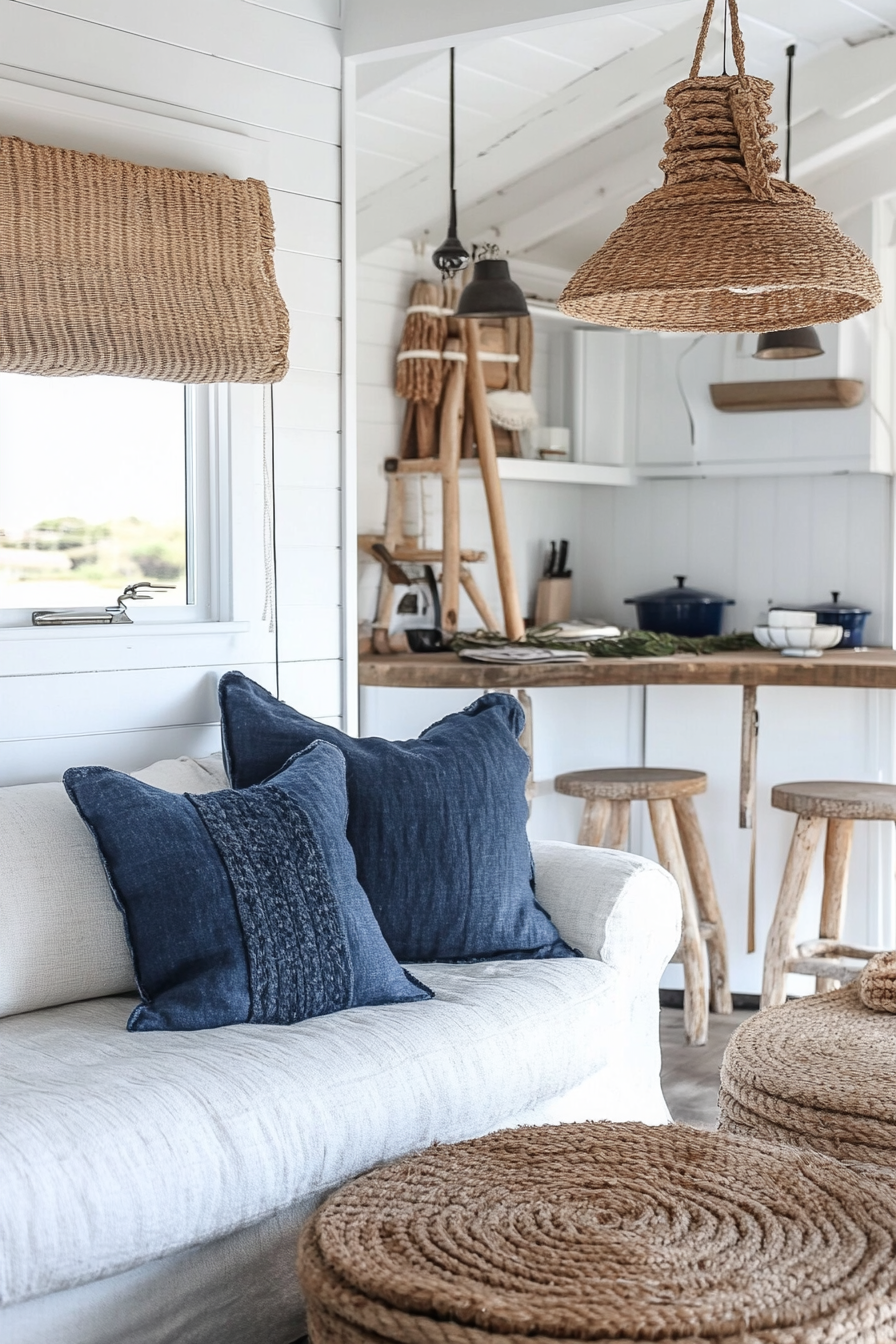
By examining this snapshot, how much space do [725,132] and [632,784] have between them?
217 centimetres

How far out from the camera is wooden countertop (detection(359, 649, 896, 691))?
407cm

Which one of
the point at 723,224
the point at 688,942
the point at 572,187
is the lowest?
the point at 688,942

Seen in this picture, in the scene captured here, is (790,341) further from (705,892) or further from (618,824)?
(705,892)

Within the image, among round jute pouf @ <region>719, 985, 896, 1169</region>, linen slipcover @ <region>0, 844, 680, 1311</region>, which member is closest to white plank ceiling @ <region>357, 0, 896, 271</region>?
linen slipcover @ <region>0, 844, 680, 1311</region>

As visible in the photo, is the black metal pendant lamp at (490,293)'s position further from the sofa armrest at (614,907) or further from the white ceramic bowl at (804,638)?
the sofa armrest at (614,907)

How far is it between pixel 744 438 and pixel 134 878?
12.4 ft

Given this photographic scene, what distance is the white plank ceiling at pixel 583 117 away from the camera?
3.97 metres

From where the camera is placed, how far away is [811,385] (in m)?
5.17

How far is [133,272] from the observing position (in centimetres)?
288

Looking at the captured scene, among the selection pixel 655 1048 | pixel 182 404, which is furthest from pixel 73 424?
pixel 655 1048

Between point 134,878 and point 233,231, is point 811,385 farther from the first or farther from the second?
point 134,878

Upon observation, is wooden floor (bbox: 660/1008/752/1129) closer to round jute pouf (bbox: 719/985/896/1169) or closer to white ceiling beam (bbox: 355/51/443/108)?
round jute pouf (bbox: 719/985/896/1169)

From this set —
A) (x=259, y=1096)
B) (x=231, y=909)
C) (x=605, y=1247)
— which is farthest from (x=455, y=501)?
Answer: (x=605, y=1247)

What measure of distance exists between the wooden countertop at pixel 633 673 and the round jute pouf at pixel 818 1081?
163cm
